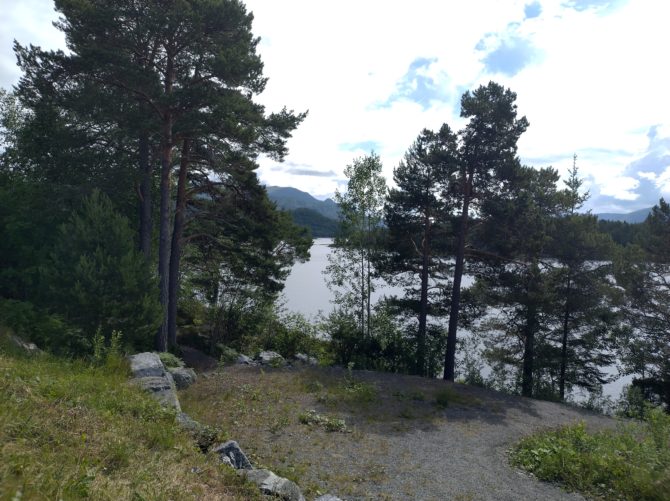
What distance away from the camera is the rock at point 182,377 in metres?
11.8

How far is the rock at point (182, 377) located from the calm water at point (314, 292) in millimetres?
9195

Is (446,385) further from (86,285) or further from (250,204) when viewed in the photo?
(86,285)

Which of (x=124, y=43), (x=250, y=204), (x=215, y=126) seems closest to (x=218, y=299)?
(x=250, y=204)

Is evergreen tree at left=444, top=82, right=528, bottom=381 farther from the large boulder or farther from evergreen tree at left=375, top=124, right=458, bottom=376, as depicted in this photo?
the large boulder

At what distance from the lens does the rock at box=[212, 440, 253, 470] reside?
5.75 metres

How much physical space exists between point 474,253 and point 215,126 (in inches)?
457

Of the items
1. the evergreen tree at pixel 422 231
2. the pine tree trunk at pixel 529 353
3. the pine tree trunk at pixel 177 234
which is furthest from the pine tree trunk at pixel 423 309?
the pine tree trunk at pixel 177 234

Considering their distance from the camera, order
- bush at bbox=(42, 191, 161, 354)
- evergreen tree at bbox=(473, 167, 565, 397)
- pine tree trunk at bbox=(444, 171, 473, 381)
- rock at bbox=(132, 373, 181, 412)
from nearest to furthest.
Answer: rock at bbox=(132, 373, 181, 412)
bush at bbox=(42, 191, 161, 354)
evergreen tree at bbox=(473, 167, 565, 397)
pine tree trunk at bbox=(444, 171, 473, 381)

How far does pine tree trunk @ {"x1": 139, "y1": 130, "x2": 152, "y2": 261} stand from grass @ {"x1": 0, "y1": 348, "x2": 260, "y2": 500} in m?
8.04

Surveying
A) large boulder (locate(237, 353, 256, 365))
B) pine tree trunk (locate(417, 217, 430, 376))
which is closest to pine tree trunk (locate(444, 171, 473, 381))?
pine tree trunk (locate(417, 217, 430, 376))

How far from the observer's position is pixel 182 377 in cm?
1204

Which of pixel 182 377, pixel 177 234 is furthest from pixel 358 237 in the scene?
pixel 182 377

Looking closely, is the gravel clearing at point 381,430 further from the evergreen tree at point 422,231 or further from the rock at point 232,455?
the evergreen tree at point 422,231

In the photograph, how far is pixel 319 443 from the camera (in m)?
8.62
